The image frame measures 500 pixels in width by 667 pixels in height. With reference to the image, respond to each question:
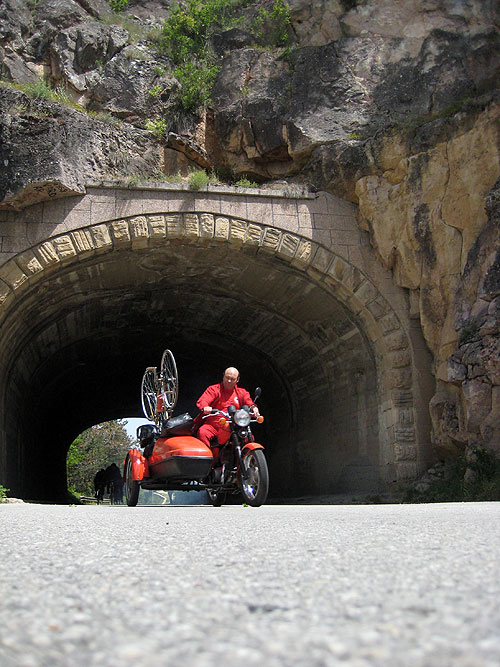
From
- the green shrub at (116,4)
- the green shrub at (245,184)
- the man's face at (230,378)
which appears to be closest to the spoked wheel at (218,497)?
the man's face at (230,378)

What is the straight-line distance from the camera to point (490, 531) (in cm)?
351

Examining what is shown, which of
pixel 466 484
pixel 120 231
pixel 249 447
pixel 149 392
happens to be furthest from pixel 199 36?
pixel 466 484

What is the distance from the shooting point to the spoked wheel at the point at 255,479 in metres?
7.04

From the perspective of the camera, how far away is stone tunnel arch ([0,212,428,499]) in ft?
35.6

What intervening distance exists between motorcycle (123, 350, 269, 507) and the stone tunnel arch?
312 cm

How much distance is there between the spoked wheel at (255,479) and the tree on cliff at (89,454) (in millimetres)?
32666

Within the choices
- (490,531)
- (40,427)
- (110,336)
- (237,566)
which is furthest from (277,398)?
(237,566)

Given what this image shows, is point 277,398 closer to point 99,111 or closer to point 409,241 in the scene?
point 409,241

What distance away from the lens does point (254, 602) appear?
1.79 m

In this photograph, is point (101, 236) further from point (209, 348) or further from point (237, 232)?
point (209, 348)

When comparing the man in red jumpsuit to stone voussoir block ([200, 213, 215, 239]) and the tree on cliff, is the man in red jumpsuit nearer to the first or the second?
stone voussoir block ([200, 213, 215, 239])

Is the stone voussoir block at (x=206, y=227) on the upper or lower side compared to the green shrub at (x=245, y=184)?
lower

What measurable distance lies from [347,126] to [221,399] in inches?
239

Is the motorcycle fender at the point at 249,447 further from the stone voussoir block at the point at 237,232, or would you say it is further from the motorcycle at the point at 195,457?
the stone voussoir block at the point at 237,232
